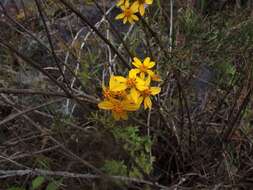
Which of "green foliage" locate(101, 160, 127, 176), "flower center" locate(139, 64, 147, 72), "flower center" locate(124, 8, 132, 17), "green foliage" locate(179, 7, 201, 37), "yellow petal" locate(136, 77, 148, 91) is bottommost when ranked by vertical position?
"green foliage" locate(101, 160, 127, 176)

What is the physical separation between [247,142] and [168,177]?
40 cm

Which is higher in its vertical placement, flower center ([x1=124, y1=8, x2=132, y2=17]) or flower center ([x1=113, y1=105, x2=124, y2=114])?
flower center ([x1=124, y1=8, x2=132, y2=17])

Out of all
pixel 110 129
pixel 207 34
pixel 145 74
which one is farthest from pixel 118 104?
pixel 207 34

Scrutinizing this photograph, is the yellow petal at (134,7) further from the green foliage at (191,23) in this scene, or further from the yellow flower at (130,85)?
the green foliage at (191,23)

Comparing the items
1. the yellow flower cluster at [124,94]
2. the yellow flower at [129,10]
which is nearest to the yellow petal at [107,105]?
the yellow flower cluster at [124,94]

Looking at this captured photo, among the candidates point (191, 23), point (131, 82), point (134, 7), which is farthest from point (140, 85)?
point (191, 23)

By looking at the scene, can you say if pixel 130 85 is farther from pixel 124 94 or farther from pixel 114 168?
pixel 114 168

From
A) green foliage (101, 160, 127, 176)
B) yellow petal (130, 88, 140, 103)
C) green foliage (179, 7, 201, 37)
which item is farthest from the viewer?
green foliage (179, 7, 201, 37)

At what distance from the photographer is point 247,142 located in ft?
6.04

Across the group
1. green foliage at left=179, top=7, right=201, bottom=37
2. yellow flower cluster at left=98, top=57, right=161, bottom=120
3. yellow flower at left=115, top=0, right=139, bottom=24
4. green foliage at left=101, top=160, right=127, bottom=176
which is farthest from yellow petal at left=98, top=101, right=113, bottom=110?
green foliage at left=179, top=7, right=201, bottom=37

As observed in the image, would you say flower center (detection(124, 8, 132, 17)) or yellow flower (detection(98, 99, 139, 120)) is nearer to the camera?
yellow flower (detection(98, 99, 139, 120))

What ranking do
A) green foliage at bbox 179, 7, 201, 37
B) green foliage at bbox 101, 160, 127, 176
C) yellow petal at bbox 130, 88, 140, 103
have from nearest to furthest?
yellow petal at bbox 130, 88, 140, 103
green foliage at bbox 101, 160, 127, 176
green foliage at bbox 179, 7, 201, 37

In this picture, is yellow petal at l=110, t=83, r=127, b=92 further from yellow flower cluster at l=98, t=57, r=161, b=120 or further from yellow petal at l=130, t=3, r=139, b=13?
yellow petal at l=130, t=3, r=139, b=13

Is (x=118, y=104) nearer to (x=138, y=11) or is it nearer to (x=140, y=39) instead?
(x=138, y=11)
